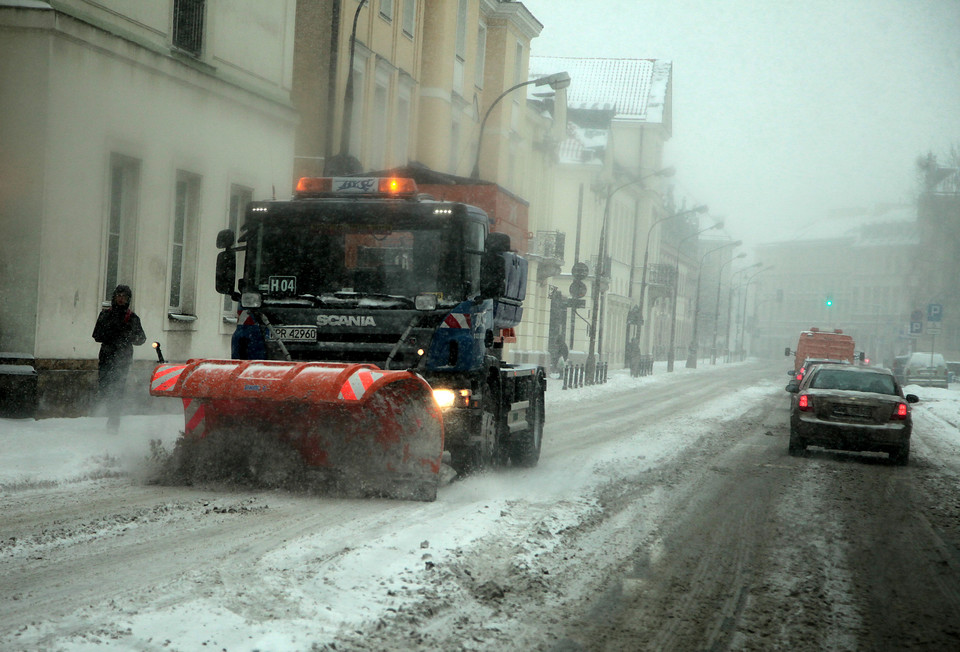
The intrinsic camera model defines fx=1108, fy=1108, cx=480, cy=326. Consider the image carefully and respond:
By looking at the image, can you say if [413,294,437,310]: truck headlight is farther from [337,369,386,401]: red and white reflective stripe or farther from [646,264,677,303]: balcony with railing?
[646,264,677,303]: balcony with railing

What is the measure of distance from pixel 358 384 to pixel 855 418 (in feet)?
30.6

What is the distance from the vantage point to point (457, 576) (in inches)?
249

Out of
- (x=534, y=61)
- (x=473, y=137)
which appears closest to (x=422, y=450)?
(x=473, y=137)

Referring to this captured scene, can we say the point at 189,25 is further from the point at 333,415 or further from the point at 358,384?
the point at 358,384

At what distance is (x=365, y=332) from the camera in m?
10.0

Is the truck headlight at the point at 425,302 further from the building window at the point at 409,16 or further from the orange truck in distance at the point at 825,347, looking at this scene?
the orange truck in distance at the point at 825,347

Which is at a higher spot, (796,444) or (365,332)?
(365,332)

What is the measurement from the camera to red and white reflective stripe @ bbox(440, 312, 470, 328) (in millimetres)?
10062

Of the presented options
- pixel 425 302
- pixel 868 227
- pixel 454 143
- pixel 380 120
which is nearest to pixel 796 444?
pixel 425 302

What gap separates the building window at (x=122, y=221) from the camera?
17062 mm

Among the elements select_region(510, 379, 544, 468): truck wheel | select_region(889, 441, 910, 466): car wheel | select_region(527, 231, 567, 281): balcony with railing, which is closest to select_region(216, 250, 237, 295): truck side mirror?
select_region(510, 379, 544, 468): truck wheel

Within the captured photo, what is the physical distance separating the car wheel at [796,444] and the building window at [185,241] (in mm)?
10322

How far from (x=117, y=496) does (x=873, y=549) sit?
19.4 ft

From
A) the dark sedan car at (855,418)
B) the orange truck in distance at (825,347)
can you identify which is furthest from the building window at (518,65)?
the dark sedan car at (855,418)
